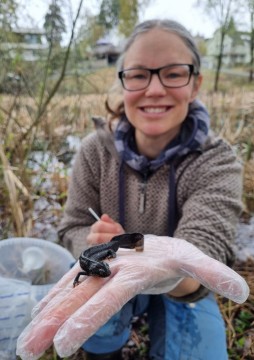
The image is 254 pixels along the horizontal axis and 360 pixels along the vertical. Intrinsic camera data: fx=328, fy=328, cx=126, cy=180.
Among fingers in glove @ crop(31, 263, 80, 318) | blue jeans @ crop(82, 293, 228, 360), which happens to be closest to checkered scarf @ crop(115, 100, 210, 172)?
blue jeans @ crop(82, 293, 228, 360)

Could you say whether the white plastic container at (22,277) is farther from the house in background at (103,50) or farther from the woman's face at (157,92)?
the house in background at (103,50)

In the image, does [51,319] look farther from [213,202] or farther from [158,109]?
[158,109]

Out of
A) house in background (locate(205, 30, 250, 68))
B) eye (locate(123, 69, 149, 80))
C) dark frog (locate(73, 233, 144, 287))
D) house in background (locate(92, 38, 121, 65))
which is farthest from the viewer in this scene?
house in background (locate(92, 38, 121, 65))

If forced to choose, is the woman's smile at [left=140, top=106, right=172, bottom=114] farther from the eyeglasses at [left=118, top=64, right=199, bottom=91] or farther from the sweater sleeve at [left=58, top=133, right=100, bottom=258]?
the sweater sleeve at [left=58, top=133, right=100, bottom=258]

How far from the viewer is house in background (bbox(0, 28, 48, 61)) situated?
6.90ft

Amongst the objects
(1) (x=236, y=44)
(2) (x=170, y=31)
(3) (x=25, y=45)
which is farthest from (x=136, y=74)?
(1) (x=236, y=44)

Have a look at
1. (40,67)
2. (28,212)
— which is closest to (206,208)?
(28,212)

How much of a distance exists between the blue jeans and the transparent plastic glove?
618mm

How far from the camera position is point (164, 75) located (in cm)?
137

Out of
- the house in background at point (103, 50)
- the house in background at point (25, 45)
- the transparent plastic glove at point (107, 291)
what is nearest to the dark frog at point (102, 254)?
the transparent plastic glove at point (107, 291)

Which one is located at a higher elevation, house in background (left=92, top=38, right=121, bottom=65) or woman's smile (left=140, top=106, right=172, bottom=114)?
house in background (left=92, top=38, right=121, bottom=65)

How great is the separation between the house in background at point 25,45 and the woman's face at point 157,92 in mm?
1041

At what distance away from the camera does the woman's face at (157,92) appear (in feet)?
4.39

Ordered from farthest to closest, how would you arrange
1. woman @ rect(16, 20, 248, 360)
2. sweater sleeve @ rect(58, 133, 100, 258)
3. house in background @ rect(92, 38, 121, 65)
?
1. house in background @ rect(92, 38, 121, 65)
2. sweater sleeve @ rect(58, 133, 100, 258)
3. woman @ rect(16, 20, 248, 360)
